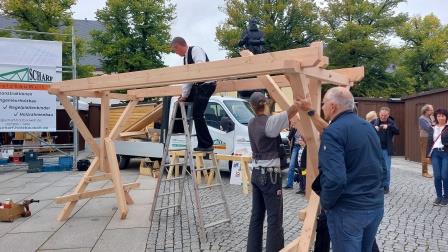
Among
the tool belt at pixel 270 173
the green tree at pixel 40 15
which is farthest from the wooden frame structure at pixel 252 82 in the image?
the green tree at pixel 40 15

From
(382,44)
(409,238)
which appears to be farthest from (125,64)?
(409,238)

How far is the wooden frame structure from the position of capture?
3.53 metres

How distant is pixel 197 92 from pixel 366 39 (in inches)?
1000

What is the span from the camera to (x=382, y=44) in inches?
1142

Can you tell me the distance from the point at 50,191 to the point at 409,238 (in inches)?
297

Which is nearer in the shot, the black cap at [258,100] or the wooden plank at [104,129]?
the black cap at [258,100]

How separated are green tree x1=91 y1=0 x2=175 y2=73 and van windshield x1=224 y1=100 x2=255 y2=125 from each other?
1768 centimetres

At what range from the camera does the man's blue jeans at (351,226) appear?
117 inches

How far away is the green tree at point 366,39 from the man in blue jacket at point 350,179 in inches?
1053

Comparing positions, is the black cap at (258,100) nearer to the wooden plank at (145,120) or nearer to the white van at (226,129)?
the white van at (226,129)

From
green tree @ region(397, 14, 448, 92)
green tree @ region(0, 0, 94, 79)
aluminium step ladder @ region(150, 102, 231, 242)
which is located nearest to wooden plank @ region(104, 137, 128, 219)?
aluminium step ladder @ region(150, 102, 231, 242)

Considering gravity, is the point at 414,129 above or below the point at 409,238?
above

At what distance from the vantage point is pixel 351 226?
298cm

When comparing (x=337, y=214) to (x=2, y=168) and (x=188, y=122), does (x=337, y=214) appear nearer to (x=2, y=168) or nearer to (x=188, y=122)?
(x=188, y=122)
